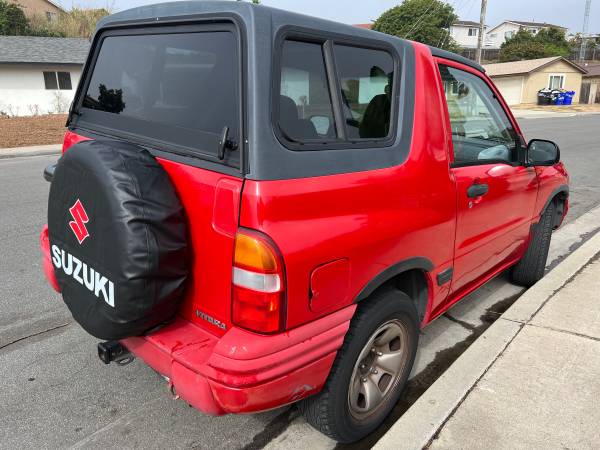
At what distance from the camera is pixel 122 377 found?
9.58 ft

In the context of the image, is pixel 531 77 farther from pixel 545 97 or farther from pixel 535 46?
pixel 535 46

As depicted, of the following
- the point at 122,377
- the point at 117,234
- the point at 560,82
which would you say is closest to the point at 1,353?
the point at 122,377

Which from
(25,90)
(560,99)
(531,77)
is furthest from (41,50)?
(560,99)

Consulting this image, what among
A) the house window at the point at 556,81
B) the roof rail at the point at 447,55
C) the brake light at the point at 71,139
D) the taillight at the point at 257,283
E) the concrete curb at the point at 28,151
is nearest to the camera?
the taillight at the point at 257,283

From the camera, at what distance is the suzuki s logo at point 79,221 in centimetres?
198

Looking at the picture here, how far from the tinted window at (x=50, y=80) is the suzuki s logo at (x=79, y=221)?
28113 mm

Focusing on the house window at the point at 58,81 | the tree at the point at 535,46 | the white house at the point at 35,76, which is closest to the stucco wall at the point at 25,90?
the white house at the point at 35,76

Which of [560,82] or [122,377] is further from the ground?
[560,82]

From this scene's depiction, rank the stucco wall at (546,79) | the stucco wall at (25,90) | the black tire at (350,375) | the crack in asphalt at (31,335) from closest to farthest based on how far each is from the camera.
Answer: the black tire at (350,375) < the crack in asphalt at (31,335) < the stucco wall at (25,90) < the stucco wall at (546,79)

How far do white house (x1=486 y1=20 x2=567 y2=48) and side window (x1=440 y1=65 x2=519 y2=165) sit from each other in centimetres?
→ 9661

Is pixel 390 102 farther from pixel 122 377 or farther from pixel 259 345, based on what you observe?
pixel 122 377

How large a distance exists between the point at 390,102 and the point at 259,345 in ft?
4.22

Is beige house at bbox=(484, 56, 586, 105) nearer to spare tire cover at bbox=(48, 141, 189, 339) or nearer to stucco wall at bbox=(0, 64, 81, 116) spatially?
stucco wall at bbox=(0, 64, 81, 116)

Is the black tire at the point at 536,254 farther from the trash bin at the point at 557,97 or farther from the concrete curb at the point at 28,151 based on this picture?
the trash bin at the point at 557,97
